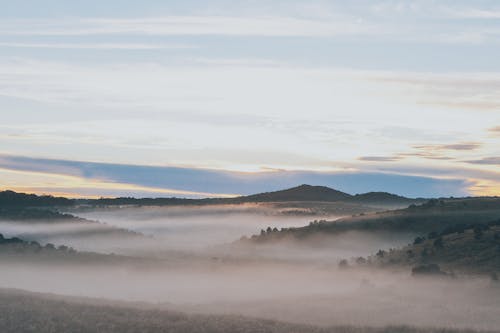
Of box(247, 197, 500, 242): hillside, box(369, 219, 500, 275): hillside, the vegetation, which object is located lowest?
the vegetation

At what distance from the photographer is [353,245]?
12400 centimetres

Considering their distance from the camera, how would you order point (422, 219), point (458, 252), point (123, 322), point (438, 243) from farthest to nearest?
point (422, 219) < point (438, 243) < point (458, 252) < point (123, 322)

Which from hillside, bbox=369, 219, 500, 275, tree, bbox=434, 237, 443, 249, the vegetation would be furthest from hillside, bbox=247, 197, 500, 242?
the vegetation

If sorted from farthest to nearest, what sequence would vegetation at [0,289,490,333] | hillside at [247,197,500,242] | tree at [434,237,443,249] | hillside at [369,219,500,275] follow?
1. hillside at [247,197,500,242]
2. tree at [434,237,443,249]
3. hillside at [369,219,500,275]
4. vegetation at [0,289,490,333]

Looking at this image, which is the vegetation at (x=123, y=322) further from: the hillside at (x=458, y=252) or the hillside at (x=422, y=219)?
the hillside at (x=422, y=219)

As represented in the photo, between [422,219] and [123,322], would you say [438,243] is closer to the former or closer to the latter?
[422,219]

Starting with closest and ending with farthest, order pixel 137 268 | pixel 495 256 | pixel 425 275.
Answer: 1. pixel 425 275
2. pixel 495 256
3. pixel 137 268

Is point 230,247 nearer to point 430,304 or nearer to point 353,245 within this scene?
point 353,245

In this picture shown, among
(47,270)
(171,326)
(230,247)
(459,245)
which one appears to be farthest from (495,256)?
(230,247)

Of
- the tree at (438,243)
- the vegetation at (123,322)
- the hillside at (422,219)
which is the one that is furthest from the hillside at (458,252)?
the vegetation at (123,322)

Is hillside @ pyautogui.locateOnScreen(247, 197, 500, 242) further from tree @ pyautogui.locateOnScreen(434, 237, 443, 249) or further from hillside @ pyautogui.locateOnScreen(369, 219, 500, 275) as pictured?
tree @ pyautogui.locateOnScreen(434, 237, 443, 249)

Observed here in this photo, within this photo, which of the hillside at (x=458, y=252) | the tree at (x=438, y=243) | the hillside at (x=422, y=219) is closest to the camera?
the hillside at (x=458, y=252)

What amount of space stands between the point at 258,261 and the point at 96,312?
2734 inches

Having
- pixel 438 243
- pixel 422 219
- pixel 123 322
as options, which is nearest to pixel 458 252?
pixel 438 243
